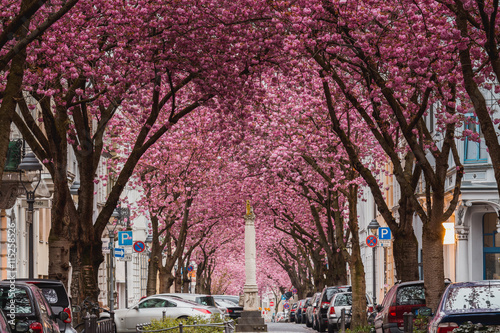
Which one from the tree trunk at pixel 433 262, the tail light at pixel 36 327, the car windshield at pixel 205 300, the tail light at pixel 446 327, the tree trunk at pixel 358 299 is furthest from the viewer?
the car windshield at pixel 205 300

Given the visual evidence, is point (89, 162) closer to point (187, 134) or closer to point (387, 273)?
point (187, 134)

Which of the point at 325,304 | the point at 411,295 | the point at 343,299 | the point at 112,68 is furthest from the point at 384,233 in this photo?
the point at 112,68

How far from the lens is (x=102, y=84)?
1867cm

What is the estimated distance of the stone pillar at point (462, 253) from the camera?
1271 inches

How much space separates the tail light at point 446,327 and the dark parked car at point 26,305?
517cm

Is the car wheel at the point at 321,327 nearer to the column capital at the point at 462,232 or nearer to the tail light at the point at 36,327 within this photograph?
the column capital at the point at 462,232

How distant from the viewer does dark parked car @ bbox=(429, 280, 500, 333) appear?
11.2m

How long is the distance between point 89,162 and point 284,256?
59.5 metres

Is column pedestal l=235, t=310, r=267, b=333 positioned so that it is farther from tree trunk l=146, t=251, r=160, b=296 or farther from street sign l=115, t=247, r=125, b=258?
street sign l=115, t=247, r=125, b=258

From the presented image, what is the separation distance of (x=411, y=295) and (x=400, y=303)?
1.27 ft

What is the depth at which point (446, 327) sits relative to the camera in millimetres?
11156

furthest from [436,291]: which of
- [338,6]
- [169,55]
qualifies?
[169,55]

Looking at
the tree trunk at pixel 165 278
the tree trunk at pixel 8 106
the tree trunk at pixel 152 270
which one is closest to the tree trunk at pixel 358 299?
the tree trunk at pixel 152 270

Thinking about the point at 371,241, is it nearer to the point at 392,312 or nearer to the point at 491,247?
the point at 491,247
